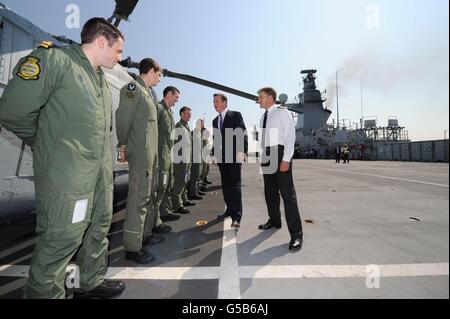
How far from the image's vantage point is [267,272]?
230 cm

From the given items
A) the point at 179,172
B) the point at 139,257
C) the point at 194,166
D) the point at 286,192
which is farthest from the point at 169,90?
the point at 194,166

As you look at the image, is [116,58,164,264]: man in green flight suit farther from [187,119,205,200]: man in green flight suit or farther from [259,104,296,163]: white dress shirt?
[187,119,205,200]: man in green flight suit

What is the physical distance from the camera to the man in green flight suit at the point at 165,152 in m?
3.46

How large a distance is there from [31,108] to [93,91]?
1.32 ft

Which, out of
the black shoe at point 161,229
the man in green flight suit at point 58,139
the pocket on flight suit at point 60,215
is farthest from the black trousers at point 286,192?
the pocket on flight suit at point 60,215

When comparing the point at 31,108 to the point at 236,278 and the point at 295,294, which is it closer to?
the point at 236,278

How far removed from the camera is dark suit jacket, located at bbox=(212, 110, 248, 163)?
393 centimetres

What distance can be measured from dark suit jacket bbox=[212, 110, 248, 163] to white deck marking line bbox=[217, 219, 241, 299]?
4.06 ft

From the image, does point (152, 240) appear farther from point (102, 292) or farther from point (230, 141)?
point (230, 141)

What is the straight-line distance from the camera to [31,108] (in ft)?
5.10

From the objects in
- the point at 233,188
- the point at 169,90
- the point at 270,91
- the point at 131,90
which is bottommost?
the point at 233,188

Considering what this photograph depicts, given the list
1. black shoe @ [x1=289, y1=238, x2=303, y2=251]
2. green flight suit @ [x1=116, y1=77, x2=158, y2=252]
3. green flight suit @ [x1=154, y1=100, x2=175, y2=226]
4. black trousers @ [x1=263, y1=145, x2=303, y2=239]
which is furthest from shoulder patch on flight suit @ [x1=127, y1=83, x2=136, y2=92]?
black shoe @ [x1=289, y1=238, x2=303, y2=251]

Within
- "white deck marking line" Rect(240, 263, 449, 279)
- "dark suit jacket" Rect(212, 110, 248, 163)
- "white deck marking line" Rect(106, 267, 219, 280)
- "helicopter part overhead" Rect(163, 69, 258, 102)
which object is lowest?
"white deck marking line" Rect(106, 267, 219, 280)

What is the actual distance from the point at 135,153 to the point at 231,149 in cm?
169
